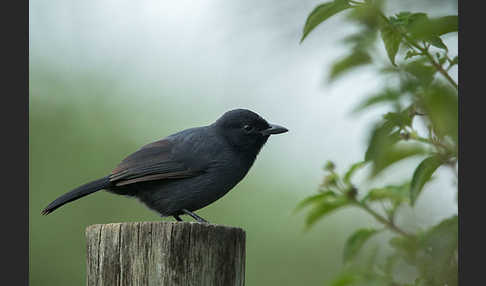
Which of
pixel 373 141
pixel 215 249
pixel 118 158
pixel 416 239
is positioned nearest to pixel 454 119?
pixel 373 141

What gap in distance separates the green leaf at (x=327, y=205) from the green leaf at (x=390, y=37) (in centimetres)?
87

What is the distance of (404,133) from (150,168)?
2209 mm

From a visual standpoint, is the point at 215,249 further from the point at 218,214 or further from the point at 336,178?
the point at 218,214

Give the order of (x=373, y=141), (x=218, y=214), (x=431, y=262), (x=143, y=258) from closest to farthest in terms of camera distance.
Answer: (x=431, y=262), (x=373, y=141), (x=143, y=258), (x=218, y=214)

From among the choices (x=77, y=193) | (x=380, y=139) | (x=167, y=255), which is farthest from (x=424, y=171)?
(x=77, y=193)

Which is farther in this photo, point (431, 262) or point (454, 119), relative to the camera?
→ point (431, 262)

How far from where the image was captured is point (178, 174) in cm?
420

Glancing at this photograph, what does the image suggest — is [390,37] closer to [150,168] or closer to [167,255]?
[167,255]

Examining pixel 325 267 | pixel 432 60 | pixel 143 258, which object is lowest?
pixel 325 267

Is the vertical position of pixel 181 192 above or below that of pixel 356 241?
above

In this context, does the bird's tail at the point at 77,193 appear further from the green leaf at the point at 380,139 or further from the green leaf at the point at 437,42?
the green leaf at the point at 437,42

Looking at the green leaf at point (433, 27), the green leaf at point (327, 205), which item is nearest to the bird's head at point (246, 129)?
the green leaf at point (327, 205)

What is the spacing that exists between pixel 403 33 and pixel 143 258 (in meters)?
1.65

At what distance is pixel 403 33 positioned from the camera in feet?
7.50
